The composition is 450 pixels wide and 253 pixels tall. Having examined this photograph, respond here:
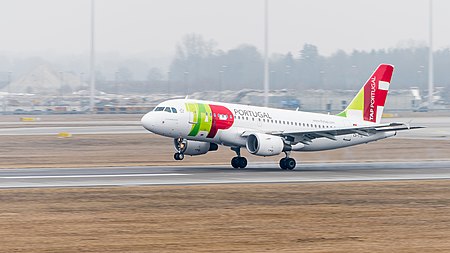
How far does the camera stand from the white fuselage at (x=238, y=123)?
46.3m

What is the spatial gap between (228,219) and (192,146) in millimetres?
21070

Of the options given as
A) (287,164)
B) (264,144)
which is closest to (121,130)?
(287,164)

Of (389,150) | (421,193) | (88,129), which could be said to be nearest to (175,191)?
(421,193)

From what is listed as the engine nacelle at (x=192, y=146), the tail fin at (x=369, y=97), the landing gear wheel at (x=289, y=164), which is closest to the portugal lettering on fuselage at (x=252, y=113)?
the engine nacelle at (x=192, y=146)

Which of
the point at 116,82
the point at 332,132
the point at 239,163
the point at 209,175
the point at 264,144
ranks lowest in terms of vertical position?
the point at 209,175

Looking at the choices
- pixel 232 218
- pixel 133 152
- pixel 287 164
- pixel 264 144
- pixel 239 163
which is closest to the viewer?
pixel 232 218

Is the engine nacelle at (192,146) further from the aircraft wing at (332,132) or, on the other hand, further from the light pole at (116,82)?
the light pole at (116,82)

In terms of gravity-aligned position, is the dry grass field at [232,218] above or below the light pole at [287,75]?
below

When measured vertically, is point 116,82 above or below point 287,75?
below

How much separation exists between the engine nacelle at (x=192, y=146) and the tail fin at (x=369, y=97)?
9225 millimetres

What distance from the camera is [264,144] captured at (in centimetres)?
4591

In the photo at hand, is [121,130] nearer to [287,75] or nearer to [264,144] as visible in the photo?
[264,144]

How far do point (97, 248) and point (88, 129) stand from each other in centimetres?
6817

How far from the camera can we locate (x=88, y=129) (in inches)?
3524
